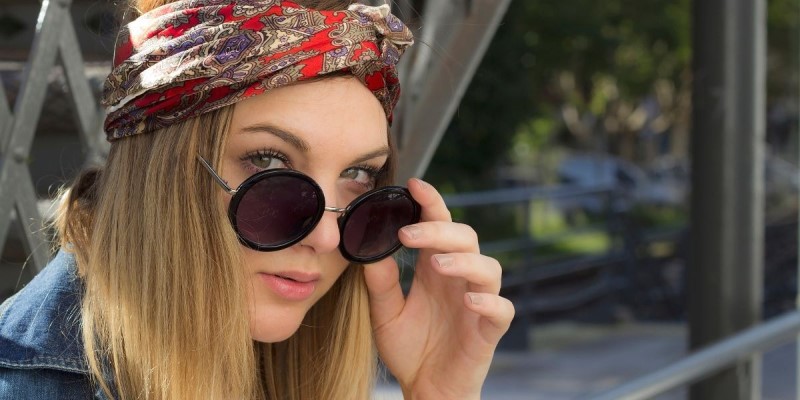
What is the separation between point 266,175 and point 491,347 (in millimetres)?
607

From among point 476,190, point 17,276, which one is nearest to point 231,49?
point 17,276

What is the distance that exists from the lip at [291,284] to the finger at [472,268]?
24 centimetres

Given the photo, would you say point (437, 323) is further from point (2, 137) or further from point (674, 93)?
point (674, 93)

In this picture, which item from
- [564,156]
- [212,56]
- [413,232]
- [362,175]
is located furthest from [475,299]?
[564,156]

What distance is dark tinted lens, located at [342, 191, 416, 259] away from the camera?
5.71 feet

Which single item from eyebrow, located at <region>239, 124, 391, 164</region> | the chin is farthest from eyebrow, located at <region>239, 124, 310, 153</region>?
the chin

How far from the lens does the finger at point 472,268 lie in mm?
1865

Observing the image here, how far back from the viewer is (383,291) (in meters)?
2.02

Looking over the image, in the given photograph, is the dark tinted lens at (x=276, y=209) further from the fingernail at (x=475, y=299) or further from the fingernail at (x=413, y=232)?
the fingernail at (x=475, y=299)

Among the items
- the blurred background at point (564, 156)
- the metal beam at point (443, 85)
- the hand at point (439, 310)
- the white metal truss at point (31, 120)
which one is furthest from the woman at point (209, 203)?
the metal beam at point (443, 85)

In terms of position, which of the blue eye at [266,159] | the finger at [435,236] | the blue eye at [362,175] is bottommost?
the finger at [435,236]

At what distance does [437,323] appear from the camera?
209cm

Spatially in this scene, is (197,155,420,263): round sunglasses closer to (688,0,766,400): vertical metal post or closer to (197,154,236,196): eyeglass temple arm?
(197,154,236,196): eyeglass temple arm

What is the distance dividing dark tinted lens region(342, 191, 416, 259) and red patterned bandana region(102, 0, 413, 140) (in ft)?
0.76
